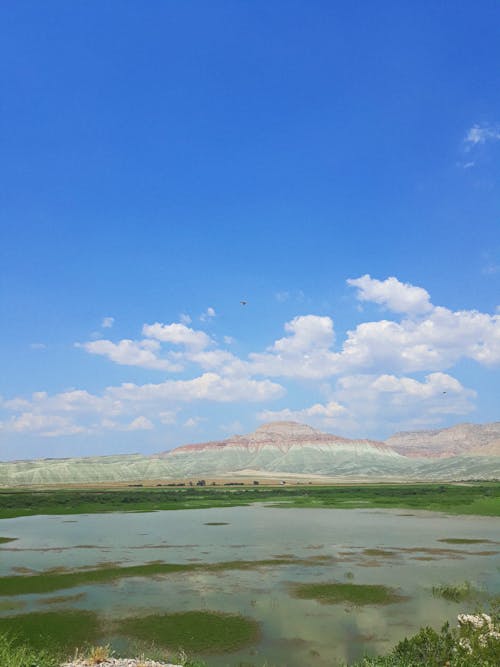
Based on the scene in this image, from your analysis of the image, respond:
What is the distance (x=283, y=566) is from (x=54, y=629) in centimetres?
1768

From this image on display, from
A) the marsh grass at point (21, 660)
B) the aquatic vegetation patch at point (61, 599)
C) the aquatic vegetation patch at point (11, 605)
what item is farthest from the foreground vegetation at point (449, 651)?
the aquatic vegetation patch at point (11, 605)

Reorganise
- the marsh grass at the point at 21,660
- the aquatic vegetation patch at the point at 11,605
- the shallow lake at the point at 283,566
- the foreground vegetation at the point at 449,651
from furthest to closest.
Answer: the aquatic vegetation patch at the point at 11,605
the shallow lake at the point at 283,566
the foreground vegetation at the point at 449,651
the marsh grass at the point at 21,660

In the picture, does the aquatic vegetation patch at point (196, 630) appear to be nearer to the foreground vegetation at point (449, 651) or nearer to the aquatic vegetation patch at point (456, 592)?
the foreground vegetation at point (449, 651)

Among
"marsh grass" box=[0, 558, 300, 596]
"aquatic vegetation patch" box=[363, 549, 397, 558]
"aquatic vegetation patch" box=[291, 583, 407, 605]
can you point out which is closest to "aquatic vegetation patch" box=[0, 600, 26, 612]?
"marsh grass" box=[0, 558, 300, 596]

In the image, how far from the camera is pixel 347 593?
2859cm

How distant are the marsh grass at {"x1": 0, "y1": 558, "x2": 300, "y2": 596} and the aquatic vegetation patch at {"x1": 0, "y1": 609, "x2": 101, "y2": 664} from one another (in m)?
5.56

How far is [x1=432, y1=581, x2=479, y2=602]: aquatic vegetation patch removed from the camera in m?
27.5

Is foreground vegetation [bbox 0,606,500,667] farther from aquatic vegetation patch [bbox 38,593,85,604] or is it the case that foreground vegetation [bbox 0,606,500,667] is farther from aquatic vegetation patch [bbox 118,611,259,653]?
aquatic vegetation patch [bbox 38,593,85,604]

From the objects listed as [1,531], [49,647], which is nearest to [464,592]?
[49,647]

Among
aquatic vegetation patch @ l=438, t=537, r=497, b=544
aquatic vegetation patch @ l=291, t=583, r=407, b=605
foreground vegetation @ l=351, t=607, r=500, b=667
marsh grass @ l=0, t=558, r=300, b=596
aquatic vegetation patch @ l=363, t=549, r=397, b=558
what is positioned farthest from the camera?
aquatic vegetation patch @ l=438, t=537, r=497, b=544

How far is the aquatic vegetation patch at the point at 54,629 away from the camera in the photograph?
2112cm

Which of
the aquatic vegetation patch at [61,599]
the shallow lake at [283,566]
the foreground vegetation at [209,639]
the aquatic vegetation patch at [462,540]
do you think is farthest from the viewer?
the aquatic vegetation patch at [462,540]

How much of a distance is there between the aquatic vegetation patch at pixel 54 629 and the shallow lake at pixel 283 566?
122cm

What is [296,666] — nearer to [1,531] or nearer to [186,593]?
[186,593]
